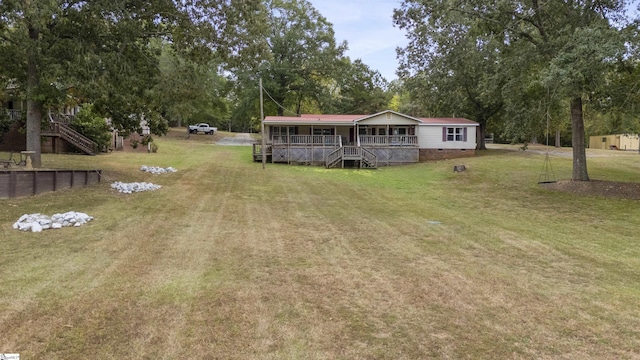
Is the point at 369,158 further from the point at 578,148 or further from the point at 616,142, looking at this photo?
the point at 616,142

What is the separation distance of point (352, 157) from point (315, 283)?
2367 cm

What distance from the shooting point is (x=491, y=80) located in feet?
62.5

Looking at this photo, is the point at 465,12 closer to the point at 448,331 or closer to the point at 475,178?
the point at 475,178

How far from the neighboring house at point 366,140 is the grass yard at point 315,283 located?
59.7ft

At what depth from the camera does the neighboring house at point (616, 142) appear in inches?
1709

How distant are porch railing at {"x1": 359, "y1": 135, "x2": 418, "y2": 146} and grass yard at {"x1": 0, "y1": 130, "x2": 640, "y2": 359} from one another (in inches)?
791

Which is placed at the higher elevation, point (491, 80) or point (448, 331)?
point (491, 80)

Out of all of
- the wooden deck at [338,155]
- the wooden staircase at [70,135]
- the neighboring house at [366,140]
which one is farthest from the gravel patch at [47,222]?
the neighboring house at [366,140]

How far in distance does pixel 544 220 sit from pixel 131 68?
1393 cm

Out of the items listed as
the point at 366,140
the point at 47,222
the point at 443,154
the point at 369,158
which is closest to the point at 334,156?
the point at 369,158

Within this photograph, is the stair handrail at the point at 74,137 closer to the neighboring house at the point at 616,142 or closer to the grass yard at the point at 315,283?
the grass yard at the point at 315,283

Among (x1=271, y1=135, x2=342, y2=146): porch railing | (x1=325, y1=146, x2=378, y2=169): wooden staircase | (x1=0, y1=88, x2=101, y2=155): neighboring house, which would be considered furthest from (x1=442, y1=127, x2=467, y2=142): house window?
(x1=0, y1=88, x2=101, y2=155): neighboring house

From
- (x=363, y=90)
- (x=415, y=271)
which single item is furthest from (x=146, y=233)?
(x=363, y=90)

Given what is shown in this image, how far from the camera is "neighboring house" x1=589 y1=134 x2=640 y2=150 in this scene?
43406 mm
